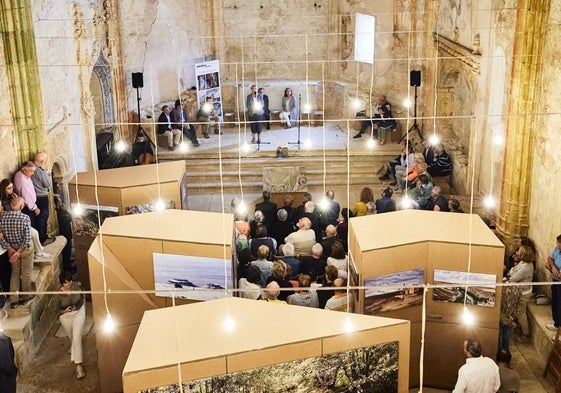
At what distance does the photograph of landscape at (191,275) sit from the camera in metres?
7.95

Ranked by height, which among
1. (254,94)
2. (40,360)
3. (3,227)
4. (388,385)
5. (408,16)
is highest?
(408,16)

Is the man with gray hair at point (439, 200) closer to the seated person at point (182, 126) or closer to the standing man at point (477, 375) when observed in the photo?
the standing man at point (477, 375)

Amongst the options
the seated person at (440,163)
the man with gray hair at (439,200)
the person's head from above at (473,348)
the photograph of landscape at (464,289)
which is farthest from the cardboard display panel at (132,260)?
the seated person at (440,163)

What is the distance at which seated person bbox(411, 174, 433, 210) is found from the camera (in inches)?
452

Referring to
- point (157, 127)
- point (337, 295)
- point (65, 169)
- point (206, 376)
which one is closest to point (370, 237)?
point (337, 295)

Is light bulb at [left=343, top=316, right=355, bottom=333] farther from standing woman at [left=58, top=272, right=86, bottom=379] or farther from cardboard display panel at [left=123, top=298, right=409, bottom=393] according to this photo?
standing woman at [left=58, top=272, right=86, bottom=379]

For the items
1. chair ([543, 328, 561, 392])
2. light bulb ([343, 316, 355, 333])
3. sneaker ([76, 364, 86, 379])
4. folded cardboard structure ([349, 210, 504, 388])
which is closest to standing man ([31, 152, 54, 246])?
sneaker ([76, 364, 86, 379])

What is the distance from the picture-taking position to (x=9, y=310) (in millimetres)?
9164

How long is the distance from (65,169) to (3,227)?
3.89 metres

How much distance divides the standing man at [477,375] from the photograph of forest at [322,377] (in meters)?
0.65

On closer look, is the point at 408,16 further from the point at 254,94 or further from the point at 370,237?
the point at 370,237

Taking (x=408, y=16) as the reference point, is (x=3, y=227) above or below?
below

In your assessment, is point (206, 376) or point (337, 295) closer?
point (206, 376)

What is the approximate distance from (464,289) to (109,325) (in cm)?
352
